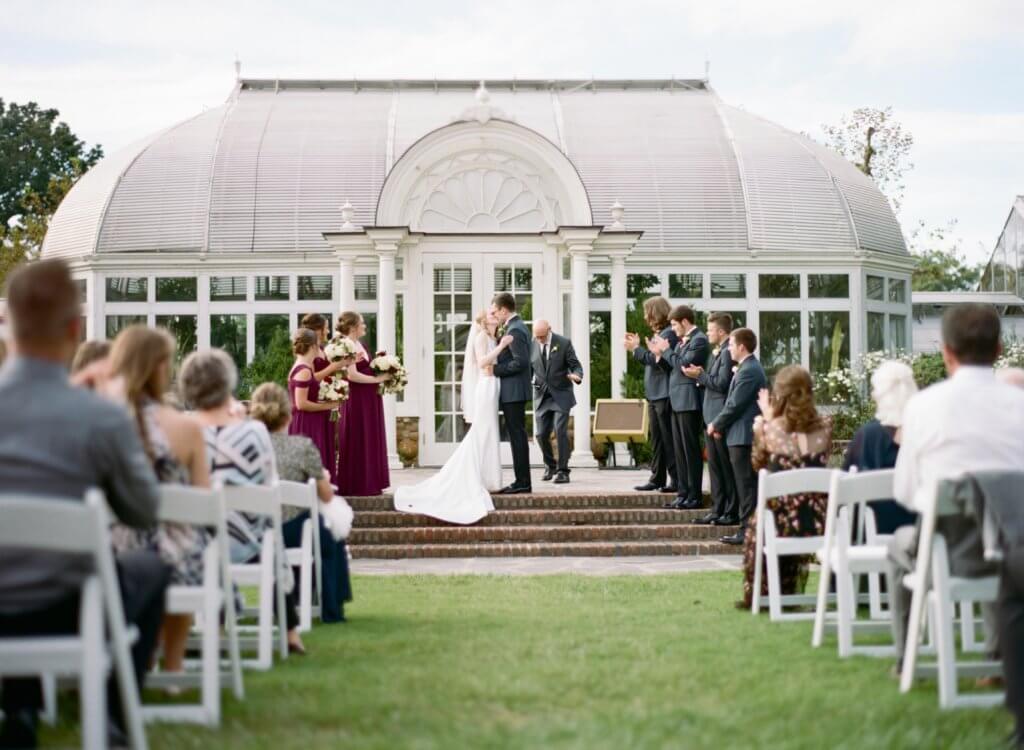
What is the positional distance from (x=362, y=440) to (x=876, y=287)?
10621mm

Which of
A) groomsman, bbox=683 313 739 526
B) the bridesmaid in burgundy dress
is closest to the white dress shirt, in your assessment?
groomsman, bbox=683 313 739 526

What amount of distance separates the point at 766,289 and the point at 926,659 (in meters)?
14.1

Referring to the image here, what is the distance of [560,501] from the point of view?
12695 millimetres

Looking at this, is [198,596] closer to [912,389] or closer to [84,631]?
[84,631]

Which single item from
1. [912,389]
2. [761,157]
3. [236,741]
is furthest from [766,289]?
[236,741]

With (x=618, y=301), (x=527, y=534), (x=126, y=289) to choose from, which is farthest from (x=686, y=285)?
(x=527, y=534)

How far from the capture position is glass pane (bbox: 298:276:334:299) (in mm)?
19234

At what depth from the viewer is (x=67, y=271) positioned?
3955 mm

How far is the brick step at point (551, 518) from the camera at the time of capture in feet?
40.5

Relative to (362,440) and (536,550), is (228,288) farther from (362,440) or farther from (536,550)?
(536,550)

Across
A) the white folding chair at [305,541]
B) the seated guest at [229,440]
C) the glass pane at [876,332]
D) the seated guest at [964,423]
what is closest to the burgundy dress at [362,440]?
the white folding chair at [305,541]

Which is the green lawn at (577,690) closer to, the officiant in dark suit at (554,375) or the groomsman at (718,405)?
the groomsman at (718,405)

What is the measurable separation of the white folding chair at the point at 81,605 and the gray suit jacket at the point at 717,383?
7.88 meters

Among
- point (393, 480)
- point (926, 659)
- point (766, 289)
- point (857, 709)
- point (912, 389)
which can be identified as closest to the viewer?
point (857, 709)
